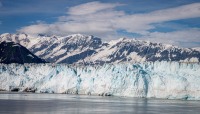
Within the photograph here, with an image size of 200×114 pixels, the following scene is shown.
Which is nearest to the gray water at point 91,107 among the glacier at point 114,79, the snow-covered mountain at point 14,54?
the glacier at point 114,79

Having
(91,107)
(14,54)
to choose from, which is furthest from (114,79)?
(14,54)

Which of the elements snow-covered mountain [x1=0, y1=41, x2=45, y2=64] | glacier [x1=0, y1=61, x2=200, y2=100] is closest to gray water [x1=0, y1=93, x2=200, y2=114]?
glacier [x1=0, y1=61, x2=200, y2=100]

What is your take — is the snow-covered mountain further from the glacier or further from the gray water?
the gray water

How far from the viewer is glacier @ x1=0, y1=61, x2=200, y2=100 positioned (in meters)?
60.5

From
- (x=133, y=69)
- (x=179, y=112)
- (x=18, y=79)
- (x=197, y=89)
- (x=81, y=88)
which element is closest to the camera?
(x=179, y=112)

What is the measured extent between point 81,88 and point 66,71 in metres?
5.51

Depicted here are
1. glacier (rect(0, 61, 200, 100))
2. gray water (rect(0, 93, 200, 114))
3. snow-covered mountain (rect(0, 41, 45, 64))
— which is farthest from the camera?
snow-covered mountain (rect(0, 41, 45, 64))

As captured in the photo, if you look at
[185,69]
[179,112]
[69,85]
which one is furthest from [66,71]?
[179,112]

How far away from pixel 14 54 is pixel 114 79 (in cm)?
9054

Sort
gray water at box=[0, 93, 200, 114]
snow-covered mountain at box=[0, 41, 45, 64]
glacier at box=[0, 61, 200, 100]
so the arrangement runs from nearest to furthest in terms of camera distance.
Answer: gray water at box=[0, 93, 200, 114] → glacier at box=[0, 61, 200, 100] → snow-covered mountain at box=[0, 41, 45, 64]

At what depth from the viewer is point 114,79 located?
225ft

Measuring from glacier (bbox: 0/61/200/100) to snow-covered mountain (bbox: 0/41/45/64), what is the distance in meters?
61.6

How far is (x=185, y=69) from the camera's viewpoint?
62.2m

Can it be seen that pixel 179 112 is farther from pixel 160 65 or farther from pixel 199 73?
pixel 160 65
